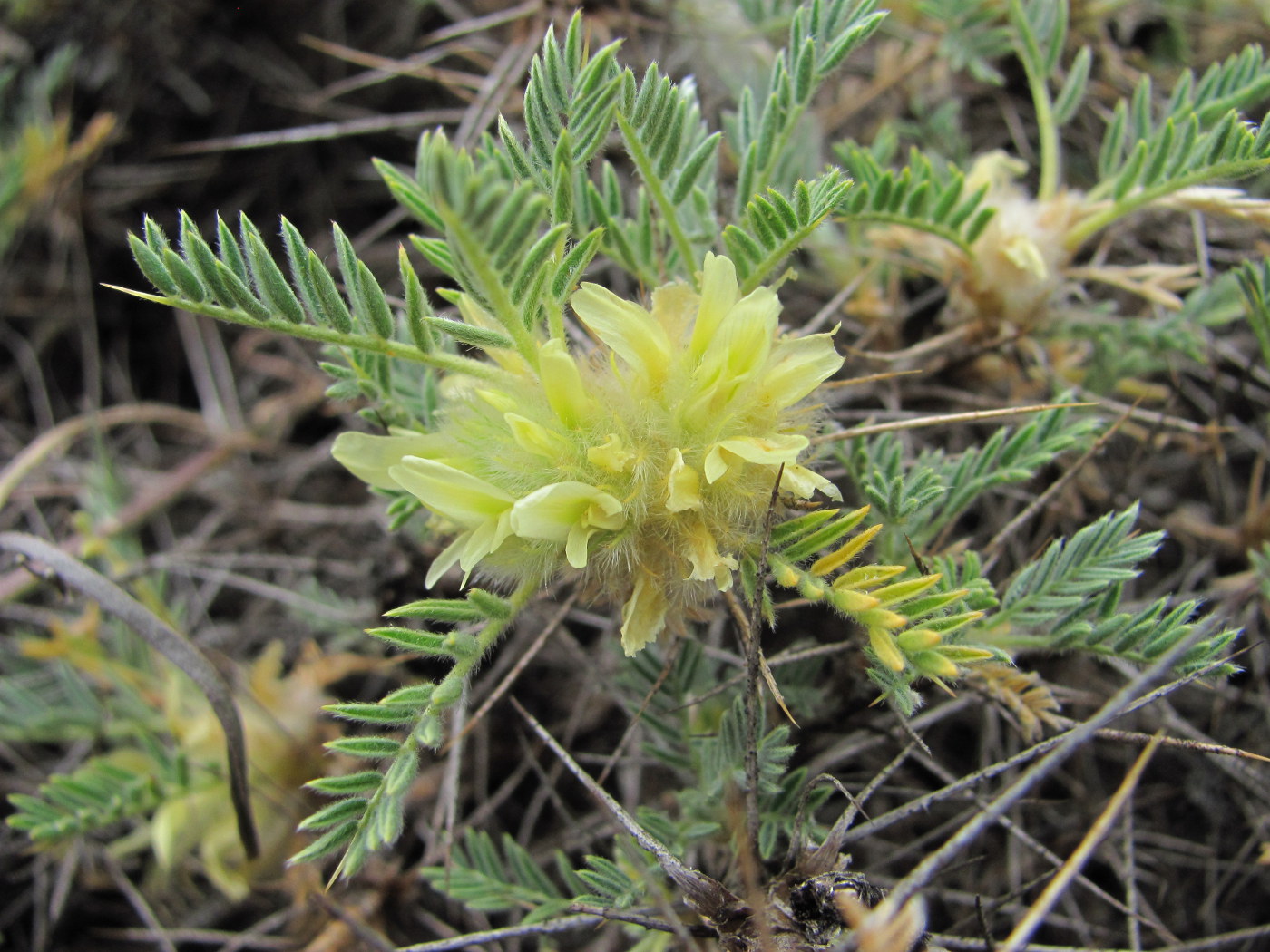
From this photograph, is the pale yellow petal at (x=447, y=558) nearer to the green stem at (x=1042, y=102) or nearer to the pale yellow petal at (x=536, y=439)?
the pale yellow petal at (x=536, y=439)

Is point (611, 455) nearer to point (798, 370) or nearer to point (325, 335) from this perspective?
point (798, 370)

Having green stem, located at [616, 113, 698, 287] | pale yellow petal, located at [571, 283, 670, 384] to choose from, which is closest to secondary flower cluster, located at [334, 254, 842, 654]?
pale yellow petal, located at [571, 283, 670, 384]

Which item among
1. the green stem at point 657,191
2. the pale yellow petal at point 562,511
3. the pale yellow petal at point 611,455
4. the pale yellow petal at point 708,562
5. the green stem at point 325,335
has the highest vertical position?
the green stem at point 657,191

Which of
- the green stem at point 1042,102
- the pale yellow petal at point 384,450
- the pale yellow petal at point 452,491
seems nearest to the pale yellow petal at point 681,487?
the pale yellow petal at point 452,491

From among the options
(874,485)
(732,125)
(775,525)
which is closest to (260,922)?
(775,525)

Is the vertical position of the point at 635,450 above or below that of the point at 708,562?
above

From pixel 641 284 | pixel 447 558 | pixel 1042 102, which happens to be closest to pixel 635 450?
pixel 447 558

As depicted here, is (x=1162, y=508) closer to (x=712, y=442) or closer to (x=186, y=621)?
(x=712, y=442)

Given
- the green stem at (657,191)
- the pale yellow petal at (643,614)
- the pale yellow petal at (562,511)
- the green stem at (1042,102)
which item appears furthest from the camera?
the green stem at (1042,102)
